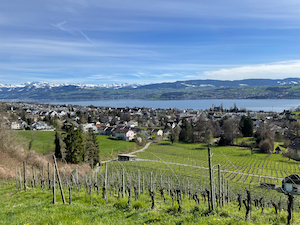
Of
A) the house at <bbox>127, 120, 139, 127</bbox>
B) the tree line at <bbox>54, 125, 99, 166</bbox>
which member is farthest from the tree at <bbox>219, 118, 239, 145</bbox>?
the house at <bbox>127, 120, 139, 127</bbox>

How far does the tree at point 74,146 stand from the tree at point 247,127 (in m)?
60.6

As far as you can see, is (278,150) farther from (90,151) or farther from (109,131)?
(109,131)

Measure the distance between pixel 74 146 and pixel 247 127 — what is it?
62.2 meters

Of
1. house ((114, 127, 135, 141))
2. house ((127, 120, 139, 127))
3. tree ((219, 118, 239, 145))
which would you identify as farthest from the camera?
house ((127, 120, 139, 127))

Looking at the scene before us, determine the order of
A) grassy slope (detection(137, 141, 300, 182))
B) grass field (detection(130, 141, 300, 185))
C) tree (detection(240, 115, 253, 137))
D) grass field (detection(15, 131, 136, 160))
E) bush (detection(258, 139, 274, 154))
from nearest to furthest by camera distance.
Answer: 1. grass field (detection(130, 141, 300, 185))
2. grassy slope (detection(137, 141, 300, 182))
3. grass field (detection(15, 131, 136, 160))
4. bush (detection(258, 139, 274, 154))
5. tree (detection(240, 115, 253, 137))

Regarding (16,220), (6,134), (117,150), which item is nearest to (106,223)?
(16,220)

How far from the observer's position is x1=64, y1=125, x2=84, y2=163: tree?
30688 millimetres

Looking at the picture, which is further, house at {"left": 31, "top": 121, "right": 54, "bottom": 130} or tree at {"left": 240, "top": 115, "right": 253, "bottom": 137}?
house at {"left": 31, "top": 121, "right": 54, "bottom": 130}

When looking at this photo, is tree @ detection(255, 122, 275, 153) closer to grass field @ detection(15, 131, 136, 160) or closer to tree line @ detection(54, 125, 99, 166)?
grass field @ detection(15, 131, 136, 160)

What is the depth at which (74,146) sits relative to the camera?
102 ft

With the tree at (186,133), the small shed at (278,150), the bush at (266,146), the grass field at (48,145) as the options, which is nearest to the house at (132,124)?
the tree at (186,133)

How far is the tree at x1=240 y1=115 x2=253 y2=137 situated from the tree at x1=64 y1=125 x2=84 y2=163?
60.6 meters

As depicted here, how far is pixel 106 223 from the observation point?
497 centimetres

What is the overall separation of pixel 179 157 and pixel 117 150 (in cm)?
1632
